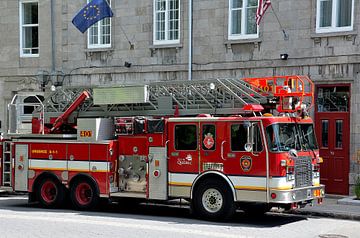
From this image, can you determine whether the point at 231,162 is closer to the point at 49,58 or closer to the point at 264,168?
the point at 264,168

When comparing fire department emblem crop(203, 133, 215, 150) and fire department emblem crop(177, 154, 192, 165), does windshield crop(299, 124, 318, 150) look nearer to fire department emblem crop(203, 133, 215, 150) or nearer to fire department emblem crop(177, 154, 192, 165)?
fire department emblem crop(203, 133, 215, 150)

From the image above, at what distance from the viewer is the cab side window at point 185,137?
12.7 meters

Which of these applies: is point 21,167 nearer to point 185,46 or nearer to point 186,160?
point 186,160

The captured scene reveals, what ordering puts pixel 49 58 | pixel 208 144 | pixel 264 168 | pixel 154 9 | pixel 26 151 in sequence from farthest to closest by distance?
pixel 49 58 → pixel 154 9 → pixel 26 151 → pixel 208 144 → pixel 264 168

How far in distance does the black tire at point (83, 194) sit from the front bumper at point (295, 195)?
4.49 metres

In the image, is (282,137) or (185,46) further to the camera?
(185,46)

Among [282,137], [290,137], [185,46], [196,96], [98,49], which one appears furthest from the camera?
[98,49]

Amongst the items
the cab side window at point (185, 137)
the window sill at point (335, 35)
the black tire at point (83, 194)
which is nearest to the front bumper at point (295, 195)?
the cab side window at point (185, 137)

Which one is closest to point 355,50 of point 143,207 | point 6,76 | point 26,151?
point 143,207

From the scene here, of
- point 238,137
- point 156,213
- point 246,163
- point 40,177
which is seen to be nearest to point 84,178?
point 40,177

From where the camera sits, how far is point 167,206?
15.1 meters

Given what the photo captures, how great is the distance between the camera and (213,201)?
40.3 ft

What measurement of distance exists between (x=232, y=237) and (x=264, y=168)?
1.84 metres

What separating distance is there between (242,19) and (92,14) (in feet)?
15.9
